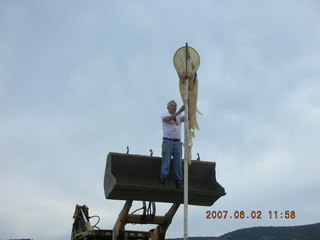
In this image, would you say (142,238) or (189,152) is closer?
(189,152)

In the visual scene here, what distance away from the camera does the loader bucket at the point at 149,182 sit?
8.54 m

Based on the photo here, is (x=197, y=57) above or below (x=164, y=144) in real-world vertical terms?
above

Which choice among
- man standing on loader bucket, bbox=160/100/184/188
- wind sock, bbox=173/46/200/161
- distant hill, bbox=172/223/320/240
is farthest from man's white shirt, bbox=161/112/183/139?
distant hill, bbox=172/223/320/240

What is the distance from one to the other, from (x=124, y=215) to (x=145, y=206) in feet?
1.46

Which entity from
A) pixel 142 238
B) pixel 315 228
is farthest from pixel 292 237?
pixel 142 238

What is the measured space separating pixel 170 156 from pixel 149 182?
73 cm

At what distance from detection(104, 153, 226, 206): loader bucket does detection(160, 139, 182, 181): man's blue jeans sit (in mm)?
261

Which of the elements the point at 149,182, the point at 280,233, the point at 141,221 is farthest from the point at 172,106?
the point at 280,233

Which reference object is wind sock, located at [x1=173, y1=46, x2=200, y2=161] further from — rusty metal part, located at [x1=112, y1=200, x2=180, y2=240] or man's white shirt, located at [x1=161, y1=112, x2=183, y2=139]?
rusty metal part, located at [x1=112, y1=200, x2=180, y2=240]

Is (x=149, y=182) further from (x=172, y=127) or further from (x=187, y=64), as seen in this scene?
(x=187, y=64)

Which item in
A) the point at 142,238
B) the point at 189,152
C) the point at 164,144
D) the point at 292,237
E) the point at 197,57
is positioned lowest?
the point at 142,238

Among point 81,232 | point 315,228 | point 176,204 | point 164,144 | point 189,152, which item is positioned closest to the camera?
point 189,152

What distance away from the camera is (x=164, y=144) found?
333 inches

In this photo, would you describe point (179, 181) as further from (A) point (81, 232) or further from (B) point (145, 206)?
(A) point (81, 232)
